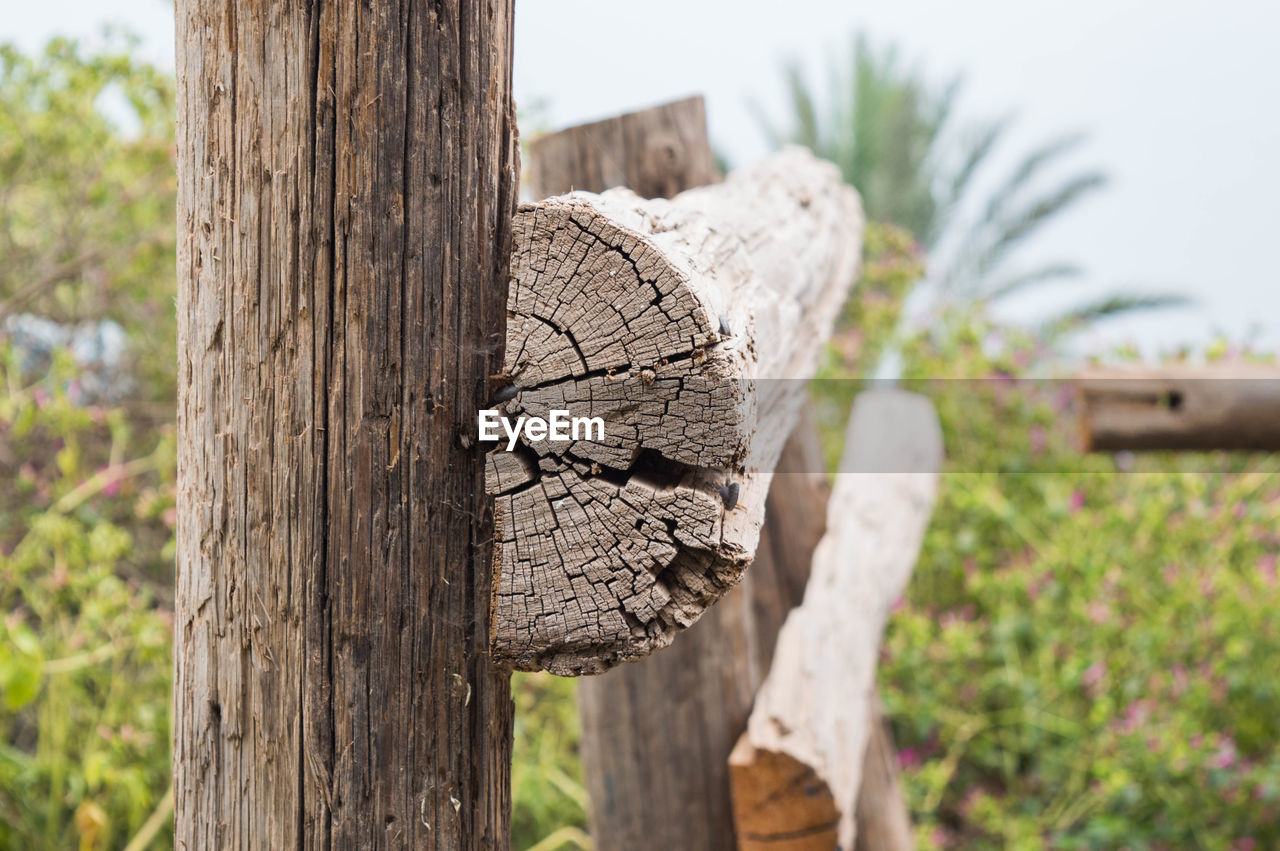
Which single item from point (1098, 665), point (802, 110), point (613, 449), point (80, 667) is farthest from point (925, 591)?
point (802, 110)

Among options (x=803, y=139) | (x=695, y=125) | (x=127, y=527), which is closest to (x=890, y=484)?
(x=695, y=125)

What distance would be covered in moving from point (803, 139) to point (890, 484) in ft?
20.5

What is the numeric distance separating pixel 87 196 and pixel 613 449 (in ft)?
11.4

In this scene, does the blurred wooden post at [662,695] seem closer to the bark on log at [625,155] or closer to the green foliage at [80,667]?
the bark on log at [625,155]

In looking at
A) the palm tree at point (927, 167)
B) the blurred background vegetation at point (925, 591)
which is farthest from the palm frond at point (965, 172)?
the blurred background vegetation at point (925, 591)

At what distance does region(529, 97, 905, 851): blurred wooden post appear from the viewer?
6.44 ft

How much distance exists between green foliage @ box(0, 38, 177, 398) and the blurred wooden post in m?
1.88

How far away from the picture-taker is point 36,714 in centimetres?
333

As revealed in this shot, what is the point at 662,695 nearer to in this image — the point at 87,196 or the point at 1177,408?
the point at 1177,408

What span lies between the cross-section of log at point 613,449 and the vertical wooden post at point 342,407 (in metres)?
0.09

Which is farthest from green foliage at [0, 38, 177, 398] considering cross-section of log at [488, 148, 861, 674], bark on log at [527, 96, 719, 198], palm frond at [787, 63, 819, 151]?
palm frond at [787, 63, 819, 151]

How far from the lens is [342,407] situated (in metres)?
1.00

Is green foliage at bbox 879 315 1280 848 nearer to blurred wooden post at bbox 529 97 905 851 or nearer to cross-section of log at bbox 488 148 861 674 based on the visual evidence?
blurred wooden post at bbox 529 97 905 851

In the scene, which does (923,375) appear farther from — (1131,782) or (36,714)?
(36,714)
